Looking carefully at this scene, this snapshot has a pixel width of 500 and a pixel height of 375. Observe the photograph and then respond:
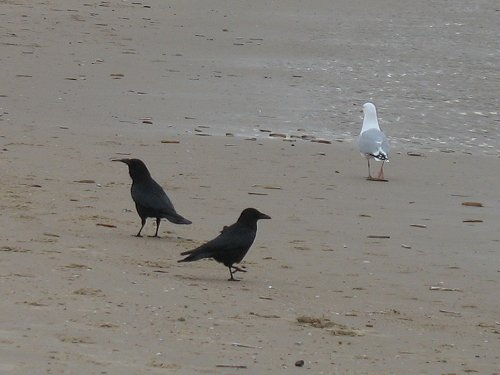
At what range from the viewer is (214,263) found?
27.8 ft

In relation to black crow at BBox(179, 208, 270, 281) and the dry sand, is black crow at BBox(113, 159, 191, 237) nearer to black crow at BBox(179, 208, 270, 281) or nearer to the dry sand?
the dry sand

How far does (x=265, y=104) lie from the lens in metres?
15.9

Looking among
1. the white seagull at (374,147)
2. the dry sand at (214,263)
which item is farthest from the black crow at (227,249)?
the white seagull at (374,147)

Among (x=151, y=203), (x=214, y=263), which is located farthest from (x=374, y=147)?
(x=214, y=263)

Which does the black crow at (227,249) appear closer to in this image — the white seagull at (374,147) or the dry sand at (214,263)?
the dry sand at (214,263)

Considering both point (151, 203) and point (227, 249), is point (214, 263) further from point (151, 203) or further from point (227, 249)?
point (227, 249)

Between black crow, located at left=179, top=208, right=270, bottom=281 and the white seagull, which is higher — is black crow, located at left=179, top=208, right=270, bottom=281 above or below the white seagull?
above

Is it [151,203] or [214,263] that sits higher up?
[151,203]

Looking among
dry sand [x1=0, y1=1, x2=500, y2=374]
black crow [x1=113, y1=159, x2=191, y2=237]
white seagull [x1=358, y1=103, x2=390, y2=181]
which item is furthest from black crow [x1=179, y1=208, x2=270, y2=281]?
white seagull [x1=358, y1=103, x2=390, y2=181]

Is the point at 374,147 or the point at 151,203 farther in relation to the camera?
the point at 374,147

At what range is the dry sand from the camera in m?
6.00

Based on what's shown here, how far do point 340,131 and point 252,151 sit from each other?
7.63ft

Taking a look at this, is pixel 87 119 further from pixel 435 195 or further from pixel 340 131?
pixel 435 195

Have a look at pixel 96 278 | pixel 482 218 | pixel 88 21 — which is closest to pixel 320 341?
pixel 96 278
